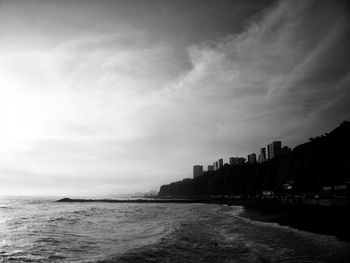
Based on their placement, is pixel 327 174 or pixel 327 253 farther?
pixel 327 174

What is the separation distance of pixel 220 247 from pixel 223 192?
16123 cm

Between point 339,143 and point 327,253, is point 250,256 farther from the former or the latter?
point 339,143

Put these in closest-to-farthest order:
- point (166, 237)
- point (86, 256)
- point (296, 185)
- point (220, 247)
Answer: point (86, 256)
point (220, 247)
point (166, 237)
point (296, 185)

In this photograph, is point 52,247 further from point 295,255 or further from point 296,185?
point 296,185

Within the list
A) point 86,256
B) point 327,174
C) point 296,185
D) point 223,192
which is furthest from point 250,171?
point 86,256

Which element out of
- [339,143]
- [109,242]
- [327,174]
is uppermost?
[339,143]

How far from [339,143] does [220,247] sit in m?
85.0

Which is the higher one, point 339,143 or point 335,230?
point 339,143

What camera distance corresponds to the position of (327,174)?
3371 inches

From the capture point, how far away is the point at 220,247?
19844 millimetres

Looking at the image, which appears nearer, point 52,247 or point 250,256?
point 250,256

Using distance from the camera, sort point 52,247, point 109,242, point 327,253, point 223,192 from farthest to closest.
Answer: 1. point 223,192
2. point 109,242
3. point 52,247
4. point 327,253

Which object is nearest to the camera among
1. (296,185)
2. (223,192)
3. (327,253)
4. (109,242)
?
(327,253)

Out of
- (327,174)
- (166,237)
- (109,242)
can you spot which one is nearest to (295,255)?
(166,237)
